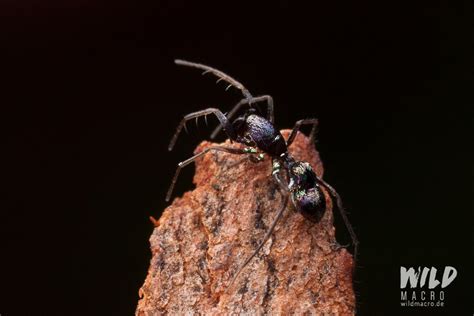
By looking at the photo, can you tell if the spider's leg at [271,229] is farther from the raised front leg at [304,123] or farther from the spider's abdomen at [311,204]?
the raised front leg at [304,123]

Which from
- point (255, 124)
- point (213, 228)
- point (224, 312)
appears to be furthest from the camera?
point (255, 124)

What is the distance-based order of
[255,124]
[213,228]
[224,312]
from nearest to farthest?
[224,312], [213,228], [255,124]

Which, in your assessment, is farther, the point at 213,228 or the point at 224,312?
the point at 213,228

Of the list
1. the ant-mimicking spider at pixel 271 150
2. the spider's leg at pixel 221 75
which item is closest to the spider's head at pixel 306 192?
the ant-mimicking spider at pixel 271 150

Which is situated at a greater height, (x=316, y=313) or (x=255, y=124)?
(x=255, y=124)

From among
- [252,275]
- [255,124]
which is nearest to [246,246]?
[252,275]

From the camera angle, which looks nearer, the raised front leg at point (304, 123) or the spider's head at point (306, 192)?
the spider's head at point (306, 192)

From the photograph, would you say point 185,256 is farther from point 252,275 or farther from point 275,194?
point 275,194

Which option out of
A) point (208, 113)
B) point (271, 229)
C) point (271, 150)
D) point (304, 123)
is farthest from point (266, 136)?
point (271, 229)
